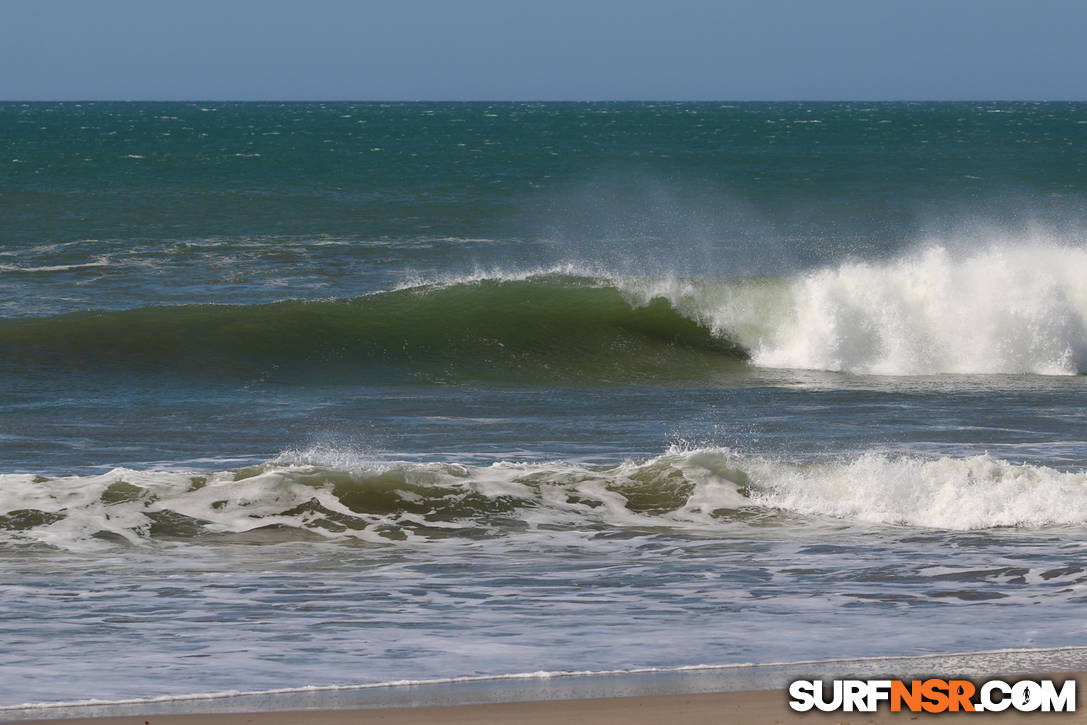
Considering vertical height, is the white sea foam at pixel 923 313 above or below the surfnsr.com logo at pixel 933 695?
above

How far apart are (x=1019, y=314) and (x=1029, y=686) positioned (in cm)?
1389

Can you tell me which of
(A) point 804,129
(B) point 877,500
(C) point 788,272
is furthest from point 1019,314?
(A) point 804,129

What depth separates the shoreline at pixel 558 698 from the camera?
5.80 meters

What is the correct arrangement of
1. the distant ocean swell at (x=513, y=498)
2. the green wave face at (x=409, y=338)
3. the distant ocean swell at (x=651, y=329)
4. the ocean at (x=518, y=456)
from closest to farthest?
the ocean at (x=518, y=456)
the distant ocean swell at (x=513, y=498)
the green wave face at (x=409, y=338)
the distant ocean swell at (x=651, y=329)

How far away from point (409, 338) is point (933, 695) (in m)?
14.5

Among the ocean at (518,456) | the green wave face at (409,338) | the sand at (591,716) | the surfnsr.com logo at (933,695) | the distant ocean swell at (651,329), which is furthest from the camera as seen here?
the distant ocean swell at (651,329)

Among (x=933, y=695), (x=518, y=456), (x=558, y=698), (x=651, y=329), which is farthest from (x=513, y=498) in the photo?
(x=651, y=329)

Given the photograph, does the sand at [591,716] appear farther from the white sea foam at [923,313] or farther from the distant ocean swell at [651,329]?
the white sea foam at [923,313]

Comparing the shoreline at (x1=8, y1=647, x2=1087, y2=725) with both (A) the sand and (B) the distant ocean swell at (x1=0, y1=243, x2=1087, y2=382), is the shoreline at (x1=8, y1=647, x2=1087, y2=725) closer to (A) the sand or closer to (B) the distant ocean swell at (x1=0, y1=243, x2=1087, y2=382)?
(A) the sand

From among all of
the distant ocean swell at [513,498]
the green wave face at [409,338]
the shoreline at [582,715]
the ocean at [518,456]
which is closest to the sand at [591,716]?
the shoreline at [582,715]

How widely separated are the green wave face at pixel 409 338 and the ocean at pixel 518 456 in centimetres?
8

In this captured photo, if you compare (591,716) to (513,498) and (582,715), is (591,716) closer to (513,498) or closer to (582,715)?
(582,715)

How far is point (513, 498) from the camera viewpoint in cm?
1045

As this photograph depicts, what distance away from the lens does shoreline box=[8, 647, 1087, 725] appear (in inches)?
228
